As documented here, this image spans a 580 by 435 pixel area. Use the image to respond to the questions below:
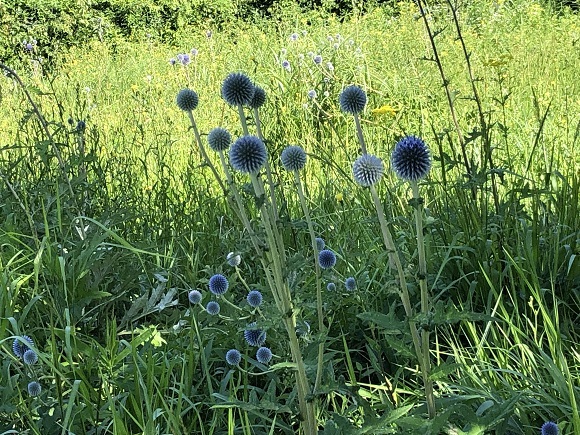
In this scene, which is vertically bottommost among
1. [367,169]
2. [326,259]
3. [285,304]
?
[326,259]

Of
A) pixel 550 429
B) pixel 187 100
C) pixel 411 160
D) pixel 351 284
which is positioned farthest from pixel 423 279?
pixel 187 100

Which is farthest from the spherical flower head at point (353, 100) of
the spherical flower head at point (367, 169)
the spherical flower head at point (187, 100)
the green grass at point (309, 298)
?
the spherical flower head at point (187, 100)

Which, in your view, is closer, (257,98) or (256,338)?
(257,98)

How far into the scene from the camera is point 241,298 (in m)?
2.06

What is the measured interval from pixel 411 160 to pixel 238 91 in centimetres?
36

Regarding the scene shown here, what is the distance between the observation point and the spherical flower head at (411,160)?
1097mm

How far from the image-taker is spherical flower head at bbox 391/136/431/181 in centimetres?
110

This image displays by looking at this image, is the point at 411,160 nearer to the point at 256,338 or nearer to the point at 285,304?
the point at 285,304

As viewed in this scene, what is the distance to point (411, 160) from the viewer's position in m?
1.11

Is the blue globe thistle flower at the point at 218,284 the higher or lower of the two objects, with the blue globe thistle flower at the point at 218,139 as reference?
lower

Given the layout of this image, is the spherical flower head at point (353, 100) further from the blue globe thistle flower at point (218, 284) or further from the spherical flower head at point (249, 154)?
the blue globe thistle flower at point (218, 284)

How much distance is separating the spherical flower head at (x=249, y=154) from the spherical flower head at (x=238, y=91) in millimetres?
82

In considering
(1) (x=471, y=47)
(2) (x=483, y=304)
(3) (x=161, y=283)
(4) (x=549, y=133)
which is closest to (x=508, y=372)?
(2) (x=483, y=304)

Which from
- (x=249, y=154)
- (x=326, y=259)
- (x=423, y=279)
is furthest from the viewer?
(x=326, y=259)
